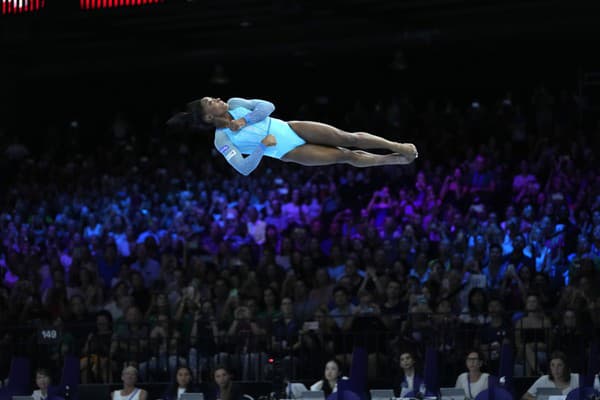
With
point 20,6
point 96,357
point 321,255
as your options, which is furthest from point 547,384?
point 20,6

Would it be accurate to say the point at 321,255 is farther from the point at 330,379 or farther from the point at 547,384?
the point at 547,384

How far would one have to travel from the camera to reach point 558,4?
711 inches

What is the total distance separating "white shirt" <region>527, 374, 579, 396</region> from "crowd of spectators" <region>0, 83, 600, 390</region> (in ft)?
2.62

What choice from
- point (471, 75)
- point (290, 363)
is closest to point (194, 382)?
point (290, 363)

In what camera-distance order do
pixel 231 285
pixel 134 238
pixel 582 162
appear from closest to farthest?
pixel 231 285 < pixel 582 162 < pixel 134 238

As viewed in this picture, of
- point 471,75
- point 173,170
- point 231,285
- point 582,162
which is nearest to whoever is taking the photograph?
point 231,285

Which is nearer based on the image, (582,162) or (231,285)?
(231,285)

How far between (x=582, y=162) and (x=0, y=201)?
10.3 m

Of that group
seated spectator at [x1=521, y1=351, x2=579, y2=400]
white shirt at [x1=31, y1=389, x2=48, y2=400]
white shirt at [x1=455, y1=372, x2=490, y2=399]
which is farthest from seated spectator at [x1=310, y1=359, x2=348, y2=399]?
white shirt at [x1=31, y1=389, x2=48, y2=400]

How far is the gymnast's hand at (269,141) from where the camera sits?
29.9 ft

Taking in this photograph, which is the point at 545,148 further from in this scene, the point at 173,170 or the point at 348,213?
the point at 173,170

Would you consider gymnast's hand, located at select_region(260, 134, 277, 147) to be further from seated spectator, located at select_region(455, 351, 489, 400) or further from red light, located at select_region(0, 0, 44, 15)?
red light, located at select_region(0, 0, 44, 15)

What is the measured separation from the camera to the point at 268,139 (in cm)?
912

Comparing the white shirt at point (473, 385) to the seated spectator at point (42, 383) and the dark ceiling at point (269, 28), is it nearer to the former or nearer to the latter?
the seated spectator at point (42, 383)
